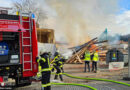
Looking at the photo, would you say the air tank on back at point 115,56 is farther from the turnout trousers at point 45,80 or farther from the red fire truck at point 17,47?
the turnout trousers at point 45,80

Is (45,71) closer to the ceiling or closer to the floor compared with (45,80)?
closer to the ceiling

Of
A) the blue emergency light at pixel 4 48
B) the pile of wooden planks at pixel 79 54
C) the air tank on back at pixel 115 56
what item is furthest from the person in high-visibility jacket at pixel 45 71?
the pile of wooden planks at pixel 79 54

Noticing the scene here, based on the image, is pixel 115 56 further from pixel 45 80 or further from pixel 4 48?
pixel 4 48

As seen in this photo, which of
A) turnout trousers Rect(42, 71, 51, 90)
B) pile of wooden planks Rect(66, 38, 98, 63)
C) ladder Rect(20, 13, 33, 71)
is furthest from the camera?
pile of wooden planks Rect(66, 38, 98, 63)

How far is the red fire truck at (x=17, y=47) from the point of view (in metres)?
5.26

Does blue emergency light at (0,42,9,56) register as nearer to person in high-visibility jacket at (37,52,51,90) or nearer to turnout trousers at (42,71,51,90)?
person in high-visibility jacket at (37,52,51,90)

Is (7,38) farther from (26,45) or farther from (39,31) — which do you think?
(39,31)

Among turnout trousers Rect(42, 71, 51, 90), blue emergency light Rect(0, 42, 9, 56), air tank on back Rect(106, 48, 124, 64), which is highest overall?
blue emergency light Rect(0, 42, 9, 56)

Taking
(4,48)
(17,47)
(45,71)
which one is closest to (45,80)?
(45,71)

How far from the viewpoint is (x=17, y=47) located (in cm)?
560

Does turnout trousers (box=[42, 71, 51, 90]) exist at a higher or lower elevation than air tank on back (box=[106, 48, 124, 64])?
lower

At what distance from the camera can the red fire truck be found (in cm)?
526

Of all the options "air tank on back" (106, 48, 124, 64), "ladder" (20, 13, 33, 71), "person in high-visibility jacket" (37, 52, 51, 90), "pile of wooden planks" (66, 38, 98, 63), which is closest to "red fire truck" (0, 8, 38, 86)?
"ladder" (20, 13, 33, 71)

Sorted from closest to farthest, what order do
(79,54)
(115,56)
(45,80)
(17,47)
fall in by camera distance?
(45,80), (17,47), (115,56), (79,54)
